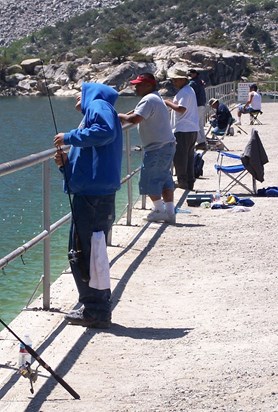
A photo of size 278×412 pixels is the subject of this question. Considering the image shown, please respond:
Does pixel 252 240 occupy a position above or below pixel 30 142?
above

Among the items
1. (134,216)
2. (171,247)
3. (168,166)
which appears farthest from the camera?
(134,216)

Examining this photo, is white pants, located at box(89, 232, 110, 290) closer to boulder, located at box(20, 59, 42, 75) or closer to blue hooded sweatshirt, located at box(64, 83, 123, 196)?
blue hooded sweatshirt, located at box(64, 83, 123, 196)

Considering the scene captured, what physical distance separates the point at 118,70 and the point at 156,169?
86267 millimetres

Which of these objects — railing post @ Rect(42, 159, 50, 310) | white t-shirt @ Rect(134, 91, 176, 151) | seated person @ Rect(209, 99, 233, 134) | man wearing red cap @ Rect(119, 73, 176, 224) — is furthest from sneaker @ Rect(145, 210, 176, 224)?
seated person @ Rect(209, 99, 233, 134)

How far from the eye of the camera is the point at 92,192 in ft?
24.6

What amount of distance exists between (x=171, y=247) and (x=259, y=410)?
5.39 m

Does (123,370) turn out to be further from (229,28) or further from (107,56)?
(229,28)

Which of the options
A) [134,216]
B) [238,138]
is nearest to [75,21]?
[238,138]

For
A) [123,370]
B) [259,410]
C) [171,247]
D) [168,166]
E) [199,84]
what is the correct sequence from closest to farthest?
[259,410] < [123,370] < [171,247] < [168,166] < [199,84]

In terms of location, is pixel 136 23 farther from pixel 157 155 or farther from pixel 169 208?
pixel 157 155

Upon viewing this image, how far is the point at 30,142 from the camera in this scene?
3859 centimetres

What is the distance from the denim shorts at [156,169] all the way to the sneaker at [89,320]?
4618 millimetres

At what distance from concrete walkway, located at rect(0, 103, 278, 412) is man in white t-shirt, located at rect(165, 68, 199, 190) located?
3358mm

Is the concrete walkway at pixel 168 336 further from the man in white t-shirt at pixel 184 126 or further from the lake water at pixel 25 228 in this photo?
the man in white t-shirt at pixel 184 126
